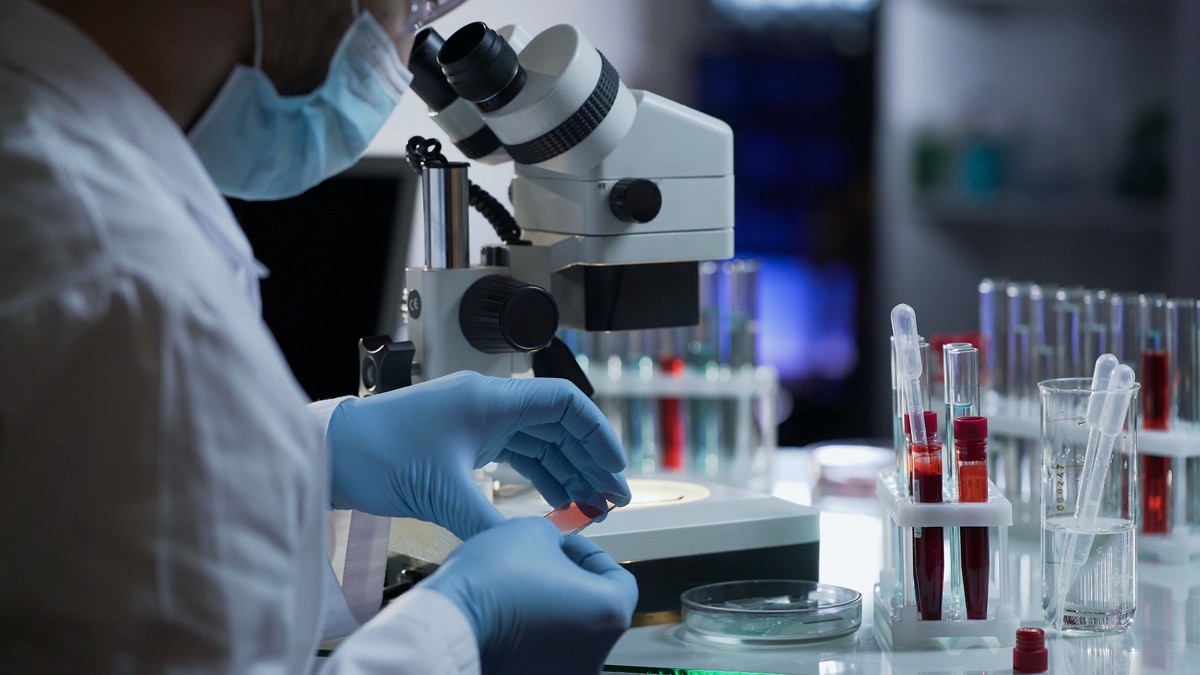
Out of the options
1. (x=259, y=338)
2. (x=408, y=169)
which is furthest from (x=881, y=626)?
(x=408, y=169)

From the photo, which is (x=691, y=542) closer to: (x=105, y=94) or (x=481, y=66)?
(x=481, y=66)

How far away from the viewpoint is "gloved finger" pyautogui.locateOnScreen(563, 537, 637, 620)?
88 cm

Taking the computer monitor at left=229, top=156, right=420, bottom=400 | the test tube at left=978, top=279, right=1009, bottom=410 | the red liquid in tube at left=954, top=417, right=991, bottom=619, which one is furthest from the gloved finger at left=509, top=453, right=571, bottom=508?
the computer monitor at left=229, top=156, right=420, bottom=400

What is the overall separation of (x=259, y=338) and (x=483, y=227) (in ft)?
2.19

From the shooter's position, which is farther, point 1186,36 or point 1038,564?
point 1186,36

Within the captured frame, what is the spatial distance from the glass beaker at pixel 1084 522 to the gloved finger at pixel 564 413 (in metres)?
0.36

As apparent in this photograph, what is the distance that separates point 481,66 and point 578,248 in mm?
196

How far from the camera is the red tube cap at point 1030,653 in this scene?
959 mm

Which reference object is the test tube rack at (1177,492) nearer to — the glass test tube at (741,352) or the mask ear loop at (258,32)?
the glass test tube at (741,352)

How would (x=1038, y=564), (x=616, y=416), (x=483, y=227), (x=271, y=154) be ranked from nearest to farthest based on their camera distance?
(x=271, y=154) → (x=1038, y=564) → (x=483, y=227) → (x=616, y=416)

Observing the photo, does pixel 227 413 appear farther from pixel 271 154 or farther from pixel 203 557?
pixel 271 154

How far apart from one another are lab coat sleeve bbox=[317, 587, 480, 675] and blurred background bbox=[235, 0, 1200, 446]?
2162 millimetres

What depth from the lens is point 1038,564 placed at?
4.15 feet

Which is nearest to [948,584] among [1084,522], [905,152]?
[1084,522]
